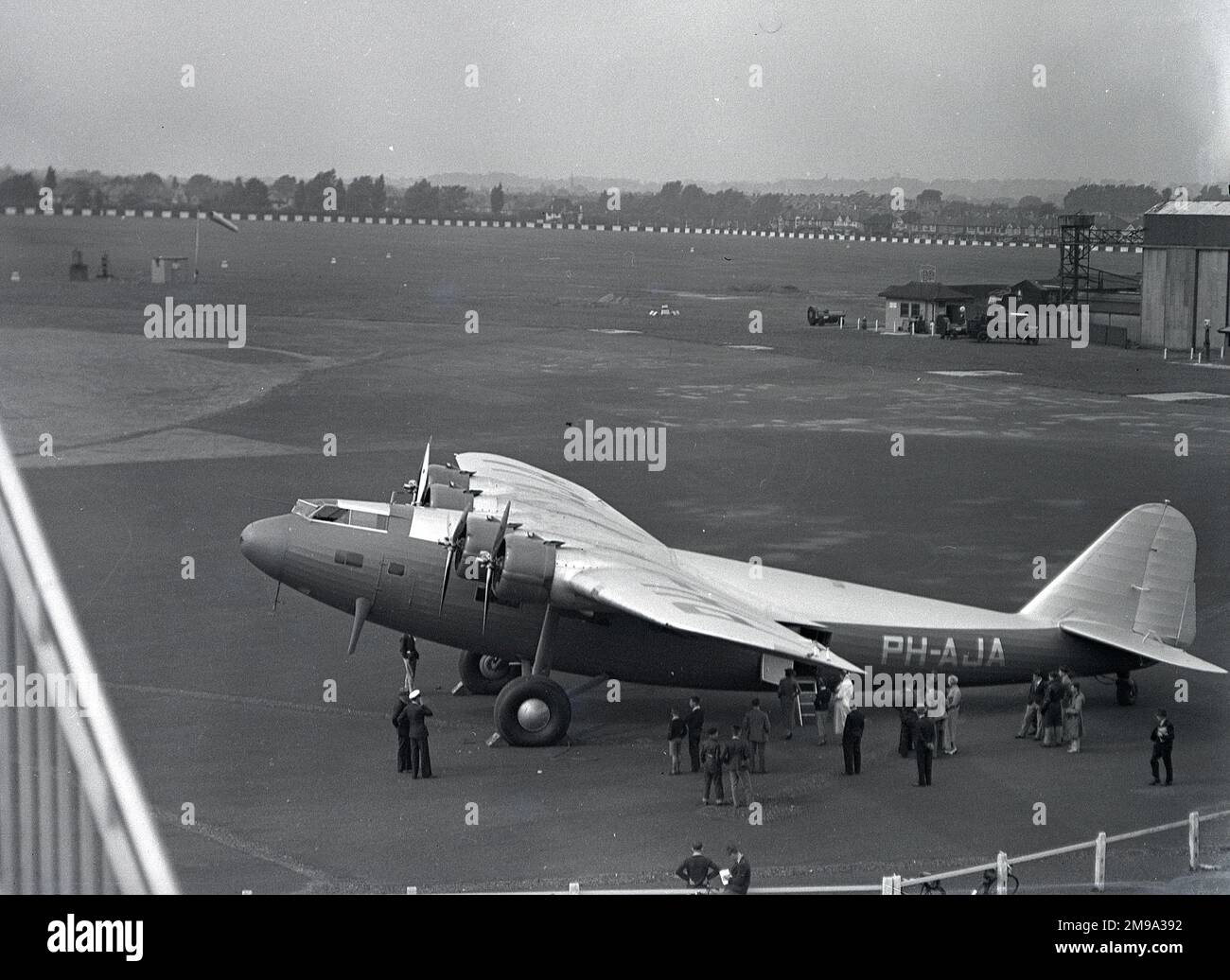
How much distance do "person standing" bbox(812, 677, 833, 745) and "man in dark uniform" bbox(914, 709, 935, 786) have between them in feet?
8.19

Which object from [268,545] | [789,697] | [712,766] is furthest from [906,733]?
[268,545]

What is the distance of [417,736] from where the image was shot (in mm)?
24484

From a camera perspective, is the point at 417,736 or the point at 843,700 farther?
the point at 843,700

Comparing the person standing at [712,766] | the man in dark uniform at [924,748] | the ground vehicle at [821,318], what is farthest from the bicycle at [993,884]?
the ground vehicle at [821,318]

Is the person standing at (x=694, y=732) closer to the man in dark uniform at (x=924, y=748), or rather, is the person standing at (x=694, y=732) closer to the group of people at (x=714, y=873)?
the man in dark uniform at (x=924, y=748)

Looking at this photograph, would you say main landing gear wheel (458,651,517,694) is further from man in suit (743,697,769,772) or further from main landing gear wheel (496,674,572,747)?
man in suit (743,697,769,772)

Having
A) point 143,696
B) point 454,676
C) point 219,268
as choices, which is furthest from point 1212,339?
point 219,268

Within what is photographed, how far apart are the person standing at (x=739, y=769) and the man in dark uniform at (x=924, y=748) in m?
3.06

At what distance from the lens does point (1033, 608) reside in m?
29.7

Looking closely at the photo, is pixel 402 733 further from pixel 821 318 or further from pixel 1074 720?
pixel 821 318

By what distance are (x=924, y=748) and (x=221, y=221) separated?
10863 cm

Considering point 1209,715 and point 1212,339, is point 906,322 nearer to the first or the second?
point 1212,339

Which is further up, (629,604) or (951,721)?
(629,604)
